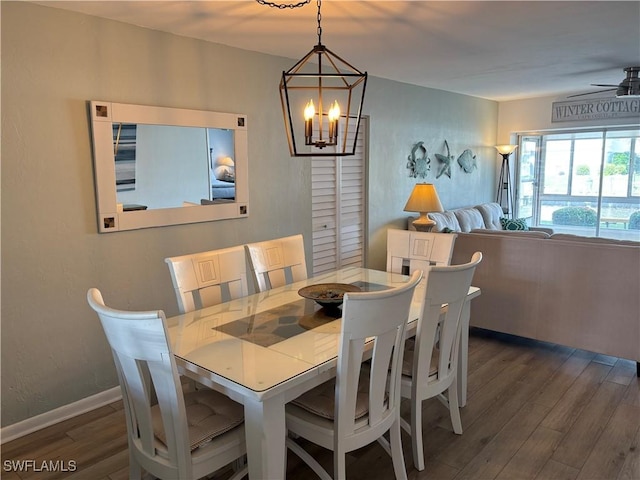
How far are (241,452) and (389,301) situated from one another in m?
0.82

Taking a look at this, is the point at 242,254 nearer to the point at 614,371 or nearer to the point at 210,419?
the point at 210,419

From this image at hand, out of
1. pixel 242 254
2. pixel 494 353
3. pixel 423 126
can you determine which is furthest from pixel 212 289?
pixel 423 126

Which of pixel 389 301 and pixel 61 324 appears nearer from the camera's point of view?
pixel 389 301

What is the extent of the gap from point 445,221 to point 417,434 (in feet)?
10.9

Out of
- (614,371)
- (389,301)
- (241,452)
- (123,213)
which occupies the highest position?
(123,213)

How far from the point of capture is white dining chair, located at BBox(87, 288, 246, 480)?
5.01 feet

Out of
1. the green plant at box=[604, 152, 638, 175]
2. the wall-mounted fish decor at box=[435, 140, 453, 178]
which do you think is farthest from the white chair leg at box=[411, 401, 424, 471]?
the green plant at box=[604, 152, 638, 175]

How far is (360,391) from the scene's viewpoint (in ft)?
6.81

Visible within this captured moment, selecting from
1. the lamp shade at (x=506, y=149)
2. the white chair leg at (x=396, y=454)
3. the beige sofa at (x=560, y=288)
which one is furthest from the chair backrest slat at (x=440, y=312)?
the lamp shade at (x=506, y=149)

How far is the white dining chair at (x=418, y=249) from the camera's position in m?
3.01

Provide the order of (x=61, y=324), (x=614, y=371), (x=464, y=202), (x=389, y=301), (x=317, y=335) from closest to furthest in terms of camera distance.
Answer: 1. (x=389, y=301)
2. (x=317, y=335)
3. (x=61, y=324)
4. (x=614, y=371)
5. (x=464, y=202)

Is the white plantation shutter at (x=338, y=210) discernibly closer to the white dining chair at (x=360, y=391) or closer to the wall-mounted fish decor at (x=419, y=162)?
the wall-mounted fish decor at (x=419, y=162)

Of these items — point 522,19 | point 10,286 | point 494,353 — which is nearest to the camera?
point 10,286

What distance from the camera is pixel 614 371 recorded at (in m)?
3.29
